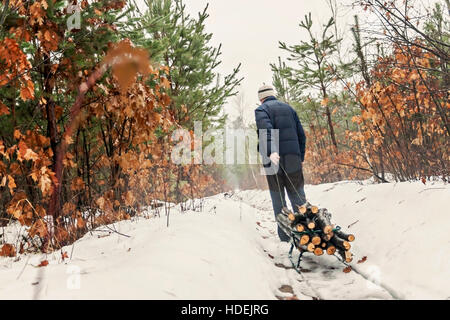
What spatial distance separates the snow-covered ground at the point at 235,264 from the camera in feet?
5.11

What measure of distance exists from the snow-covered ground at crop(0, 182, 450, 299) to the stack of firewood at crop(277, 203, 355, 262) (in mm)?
216

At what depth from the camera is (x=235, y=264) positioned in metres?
2.28

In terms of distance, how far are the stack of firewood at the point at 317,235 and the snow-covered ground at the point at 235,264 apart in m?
0.22

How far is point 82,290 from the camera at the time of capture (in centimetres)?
141

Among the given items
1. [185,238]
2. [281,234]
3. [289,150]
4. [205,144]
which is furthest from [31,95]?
[205,144]

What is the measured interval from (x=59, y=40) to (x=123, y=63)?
2460mm

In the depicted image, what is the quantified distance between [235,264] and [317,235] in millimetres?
1054

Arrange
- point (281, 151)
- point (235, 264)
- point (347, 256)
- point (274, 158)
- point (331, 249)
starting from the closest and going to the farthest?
point (235, 264), point (347, 256), point (331, 249), point (274, 158), point (281, 151)

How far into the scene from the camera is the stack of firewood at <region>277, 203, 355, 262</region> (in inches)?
106

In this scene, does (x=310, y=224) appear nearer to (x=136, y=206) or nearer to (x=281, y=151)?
(x=281, y=151)

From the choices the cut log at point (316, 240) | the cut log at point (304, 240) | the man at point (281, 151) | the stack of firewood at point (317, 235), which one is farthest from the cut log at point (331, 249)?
the man at point (281, 151)

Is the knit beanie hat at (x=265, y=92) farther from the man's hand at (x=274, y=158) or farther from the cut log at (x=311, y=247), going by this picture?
the cut log at (x=311, y=247)

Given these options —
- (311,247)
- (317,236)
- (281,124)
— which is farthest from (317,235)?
(281,124)
